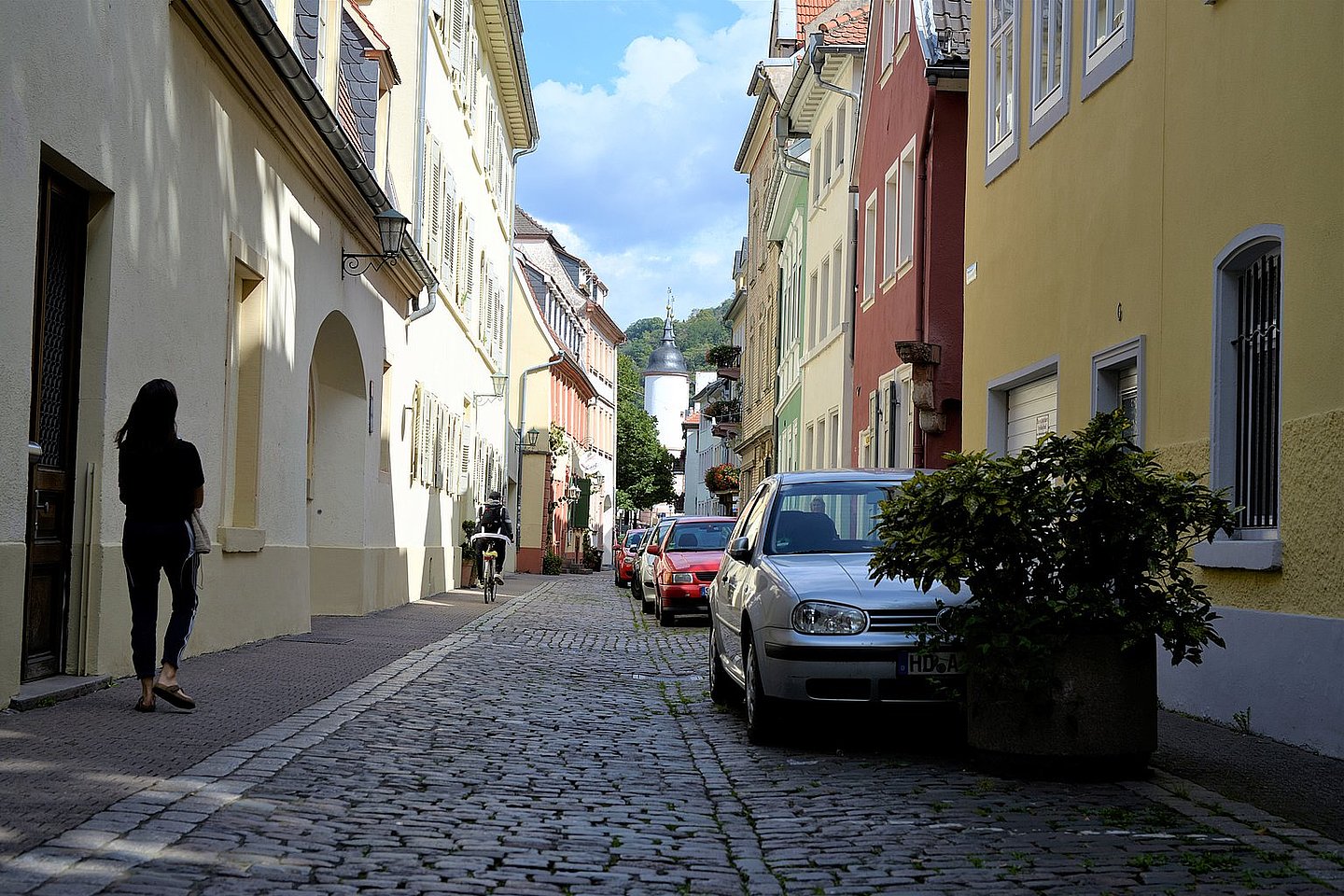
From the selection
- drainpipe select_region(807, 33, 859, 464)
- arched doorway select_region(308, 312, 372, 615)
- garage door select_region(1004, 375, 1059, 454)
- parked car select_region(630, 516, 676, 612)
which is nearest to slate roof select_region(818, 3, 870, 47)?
drainpipe select_region(807, 33, 859, 464)

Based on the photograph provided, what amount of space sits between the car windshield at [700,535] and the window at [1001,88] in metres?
8.86

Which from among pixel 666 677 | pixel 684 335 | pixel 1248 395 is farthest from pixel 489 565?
pixel 684 335

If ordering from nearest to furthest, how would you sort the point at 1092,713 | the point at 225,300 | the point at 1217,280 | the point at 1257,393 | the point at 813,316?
1. the point at 1092,713
2. the point at 1257,393
3. the point at 1217,280
4. the point at 225,300
5. the point at 813,316

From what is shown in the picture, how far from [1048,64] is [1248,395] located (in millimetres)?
5434

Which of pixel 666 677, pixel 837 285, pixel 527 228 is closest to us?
pixel 666 677

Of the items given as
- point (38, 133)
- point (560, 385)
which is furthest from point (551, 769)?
point (560, 385)

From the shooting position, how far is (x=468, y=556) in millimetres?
31844

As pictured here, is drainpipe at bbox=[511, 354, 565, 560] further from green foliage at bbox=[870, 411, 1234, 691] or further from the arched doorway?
green foliage at bbox=[870, 411, 1234, 691]

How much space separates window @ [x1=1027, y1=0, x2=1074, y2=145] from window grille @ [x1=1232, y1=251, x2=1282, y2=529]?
416cm

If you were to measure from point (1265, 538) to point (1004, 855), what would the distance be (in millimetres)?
4237

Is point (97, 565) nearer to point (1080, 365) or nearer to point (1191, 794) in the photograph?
point (1191, 794)

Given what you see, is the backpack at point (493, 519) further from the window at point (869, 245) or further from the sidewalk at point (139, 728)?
the sidewalk at point (139, 728)

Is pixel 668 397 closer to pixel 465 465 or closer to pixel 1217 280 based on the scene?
pixel 465 465

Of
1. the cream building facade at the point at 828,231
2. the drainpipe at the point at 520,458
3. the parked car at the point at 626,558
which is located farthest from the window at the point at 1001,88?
the drainpipe at the point at 520,458
